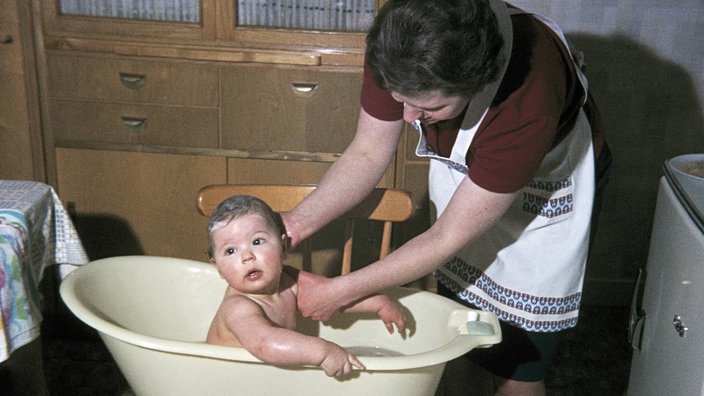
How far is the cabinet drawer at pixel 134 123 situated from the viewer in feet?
7.35

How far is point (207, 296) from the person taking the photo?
4.90ft

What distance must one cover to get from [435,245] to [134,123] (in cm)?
125

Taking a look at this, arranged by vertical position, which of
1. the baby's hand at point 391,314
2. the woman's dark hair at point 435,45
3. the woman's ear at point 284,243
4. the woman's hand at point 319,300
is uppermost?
the woman's dark hair at point 435,45

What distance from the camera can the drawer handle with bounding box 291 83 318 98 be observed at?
87.3 inches

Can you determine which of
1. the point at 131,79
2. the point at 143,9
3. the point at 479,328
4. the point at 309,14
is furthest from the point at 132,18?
the point at 479,328

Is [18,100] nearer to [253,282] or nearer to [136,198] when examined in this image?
[136,198]

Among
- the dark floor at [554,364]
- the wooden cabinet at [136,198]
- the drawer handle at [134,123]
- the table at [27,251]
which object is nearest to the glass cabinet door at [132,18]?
the drawer handle at [134,123]

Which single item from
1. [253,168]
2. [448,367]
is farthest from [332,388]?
[253,168]

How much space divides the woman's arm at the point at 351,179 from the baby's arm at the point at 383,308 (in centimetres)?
16

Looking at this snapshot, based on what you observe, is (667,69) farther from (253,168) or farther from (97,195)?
(97,195)

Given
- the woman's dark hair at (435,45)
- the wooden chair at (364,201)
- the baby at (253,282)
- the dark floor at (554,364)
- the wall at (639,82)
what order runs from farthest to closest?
the wall at (639,82)
the dark floor at (554,364)
the wooden chair at (364,201)
the baby at (253,282)
the woman's dark hair at (435,45)

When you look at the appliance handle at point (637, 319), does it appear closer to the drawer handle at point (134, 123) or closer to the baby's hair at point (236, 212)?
the baby's hair at point (236, 212)

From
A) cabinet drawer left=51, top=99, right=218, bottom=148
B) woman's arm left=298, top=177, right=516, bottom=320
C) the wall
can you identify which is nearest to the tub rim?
woman's arm left=298, top=177, right=516, bottom=320

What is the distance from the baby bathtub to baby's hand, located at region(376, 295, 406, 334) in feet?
0.11
